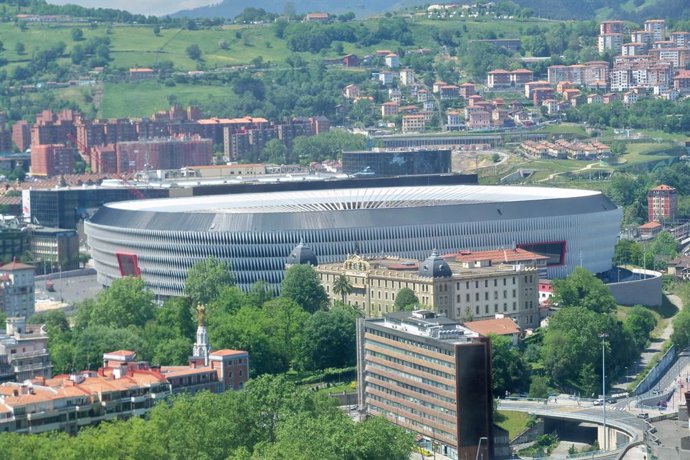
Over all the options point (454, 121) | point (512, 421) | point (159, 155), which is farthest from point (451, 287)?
point (454, 121)

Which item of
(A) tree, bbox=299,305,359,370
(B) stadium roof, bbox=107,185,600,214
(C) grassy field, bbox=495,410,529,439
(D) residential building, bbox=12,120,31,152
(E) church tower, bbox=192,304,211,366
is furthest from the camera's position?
(D) residential building, bbox=12,120,31,152

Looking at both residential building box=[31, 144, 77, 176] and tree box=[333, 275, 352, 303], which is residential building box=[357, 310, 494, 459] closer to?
tree box=[333, 275, 352, 303]

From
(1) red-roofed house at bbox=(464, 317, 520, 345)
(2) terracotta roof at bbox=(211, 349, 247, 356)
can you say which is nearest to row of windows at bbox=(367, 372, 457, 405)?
(2) terracotta roof at bbox=(211, 349, 247, 356)

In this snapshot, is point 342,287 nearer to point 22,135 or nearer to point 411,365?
point 411,365

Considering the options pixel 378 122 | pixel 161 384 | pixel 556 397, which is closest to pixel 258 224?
pixel 556 397

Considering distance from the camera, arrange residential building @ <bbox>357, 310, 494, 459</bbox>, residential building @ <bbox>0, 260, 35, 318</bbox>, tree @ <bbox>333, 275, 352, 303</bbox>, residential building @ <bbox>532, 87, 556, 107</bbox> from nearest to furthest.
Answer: residential building @ <bbox>357, 310, 494, 459</bbox> → tree @ <bbox>333, 275, 352, 303</bbox> → residential building @ <bbox>0, 260, 35, 318</bbox> → residential building @ <bbox>532, 87, 556, 107</bbox>

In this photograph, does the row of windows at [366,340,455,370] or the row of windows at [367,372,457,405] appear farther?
the row of windows at [367,372,457,405]
